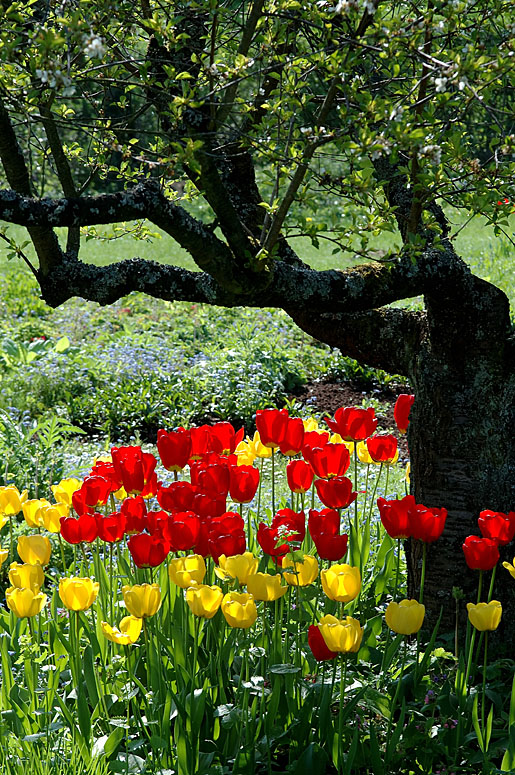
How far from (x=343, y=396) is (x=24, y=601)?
5.06 m

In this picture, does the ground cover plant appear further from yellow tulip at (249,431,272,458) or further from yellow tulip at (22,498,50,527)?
yellow tulip at (249,431,272,458)

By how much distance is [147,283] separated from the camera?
8.12ft

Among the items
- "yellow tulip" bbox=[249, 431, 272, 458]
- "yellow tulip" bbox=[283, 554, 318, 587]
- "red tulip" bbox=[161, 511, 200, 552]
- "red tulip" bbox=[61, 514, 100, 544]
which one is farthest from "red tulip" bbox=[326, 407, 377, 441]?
"red tulip" bbox=[61, 514, 100, 544]

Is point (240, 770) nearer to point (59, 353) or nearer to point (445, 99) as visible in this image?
point (445, 99)

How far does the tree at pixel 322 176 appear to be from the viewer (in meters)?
1.98

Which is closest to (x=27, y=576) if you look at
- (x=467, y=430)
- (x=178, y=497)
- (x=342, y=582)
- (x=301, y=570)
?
(x=178, y=497)

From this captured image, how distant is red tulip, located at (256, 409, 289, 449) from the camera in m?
2.43

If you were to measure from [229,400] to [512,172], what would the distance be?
4.45 m

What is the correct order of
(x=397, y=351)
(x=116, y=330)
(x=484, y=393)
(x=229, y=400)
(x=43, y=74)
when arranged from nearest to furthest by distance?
1. (x=43, y=74)
2. (x=484, y=393)
3. (x=397, y=351)
4. (x=229, y=400)
5. (x=116, y=330)

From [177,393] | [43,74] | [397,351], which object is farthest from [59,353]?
[43,74]

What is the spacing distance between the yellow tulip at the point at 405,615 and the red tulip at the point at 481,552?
0.21 metres

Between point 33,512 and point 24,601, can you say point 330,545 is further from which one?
point 33,512

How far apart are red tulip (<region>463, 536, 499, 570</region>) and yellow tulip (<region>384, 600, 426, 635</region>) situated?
0.21 meters

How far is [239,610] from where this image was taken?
73.4 inches
